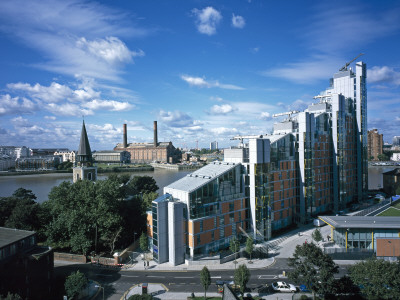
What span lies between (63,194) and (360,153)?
53548 mm

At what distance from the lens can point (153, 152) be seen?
181 m

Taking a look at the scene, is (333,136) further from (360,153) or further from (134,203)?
(134,203)

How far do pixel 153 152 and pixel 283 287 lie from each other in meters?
162

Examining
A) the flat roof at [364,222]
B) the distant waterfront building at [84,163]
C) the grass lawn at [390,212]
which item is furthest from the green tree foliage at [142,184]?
the grass lawn at [390,212]

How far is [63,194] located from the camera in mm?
35625

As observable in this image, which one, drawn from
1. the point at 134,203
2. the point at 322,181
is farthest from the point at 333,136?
the point at 134,203

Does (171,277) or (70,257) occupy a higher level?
(70,257)

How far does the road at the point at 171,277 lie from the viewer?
24.2 metres

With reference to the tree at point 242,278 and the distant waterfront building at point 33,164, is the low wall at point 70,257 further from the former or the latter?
the distant waterfront building at point 33,164

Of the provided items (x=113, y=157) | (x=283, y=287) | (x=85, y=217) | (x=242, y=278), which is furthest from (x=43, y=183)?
(x=283, y=287)

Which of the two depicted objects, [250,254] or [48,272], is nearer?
[48,272]

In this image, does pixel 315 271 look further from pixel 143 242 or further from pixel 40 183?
pixel 40 183

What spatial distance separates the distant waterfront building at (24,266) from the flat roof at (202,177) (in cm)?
1419

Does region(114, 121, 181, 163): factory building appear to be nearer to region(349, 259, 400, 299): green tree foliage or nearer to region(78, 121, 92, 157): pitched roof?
region(78, 121, 92, 157): pitched roof
